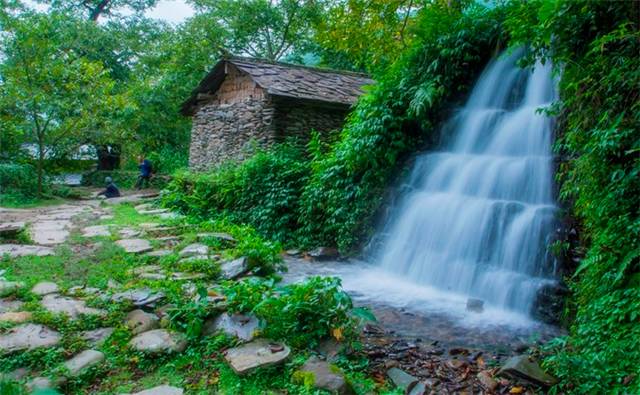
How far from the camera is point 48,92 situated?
11312 millimetres

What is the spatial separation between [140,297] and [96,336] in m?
0.59

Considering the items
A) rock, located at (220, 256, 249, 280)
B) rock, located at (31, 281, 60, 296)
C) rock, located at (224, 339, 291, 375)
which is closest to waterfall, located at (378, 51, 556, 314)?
rock, located at (220, 256, 249, 280)

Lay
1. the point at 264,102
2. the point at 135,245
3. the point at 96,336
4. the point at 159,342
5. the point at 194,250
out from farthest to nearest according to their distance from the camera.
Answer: the point at 264,102 < the point at 135,245 < the point at 194,250 < the point at 96,336 < the point at 159,342

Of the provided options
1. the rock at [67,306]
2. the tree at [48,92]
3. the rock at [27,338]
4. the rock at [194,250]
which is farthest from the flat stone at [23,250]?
the tree at [48,92]

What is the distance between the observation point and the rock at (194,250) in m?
5.29

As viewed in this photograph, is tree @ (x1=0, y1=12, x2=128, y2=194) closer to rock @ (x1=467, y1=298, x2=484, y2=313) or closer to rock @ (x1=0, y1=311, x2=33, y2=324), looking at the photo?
rock @ (x1=0, y1=311, x2=33, y2=324)

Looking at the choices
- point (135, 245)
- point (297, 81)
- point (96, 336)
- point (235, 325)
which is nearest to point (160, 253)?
point (135, 245)

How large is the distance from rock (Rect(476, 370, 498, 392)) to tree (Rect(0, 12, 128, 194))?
1165cm

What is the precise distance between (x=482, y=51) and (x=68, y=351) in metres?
7.65

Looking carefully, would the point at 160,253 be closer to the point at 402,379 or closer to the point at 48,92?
the point at 402,379

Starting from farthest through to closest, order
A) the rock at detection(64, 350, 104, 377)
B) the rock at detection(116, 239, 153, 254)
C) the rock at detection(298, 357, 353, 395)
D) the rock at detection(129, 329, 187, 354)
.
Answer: the rock at detection(116, 239, 153, 254) < the rock at detection(129, 329, 187, 354) < the rock at detection(64, 350, 104, 377) < the rock at detection(298, 357, 353, 395)

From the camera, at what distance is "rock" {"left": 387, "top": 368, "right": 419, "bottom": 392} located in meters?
2.83

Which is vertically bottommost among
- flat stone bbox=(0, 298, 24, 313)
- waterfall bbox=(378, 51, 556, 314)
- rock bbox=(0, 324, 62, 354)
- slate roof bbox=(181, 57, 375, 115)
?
flat stone bbox=(0, 298, 24, 313)

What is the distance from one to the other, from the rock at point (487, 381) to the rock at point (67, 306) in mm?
2791
